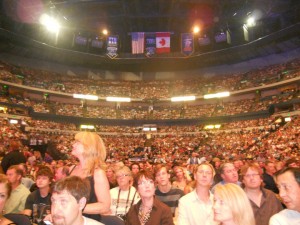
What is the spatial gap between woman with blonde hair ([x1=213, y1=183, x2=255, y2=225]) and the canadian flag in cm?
2830

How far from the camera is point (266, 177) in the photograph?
24.3 ft

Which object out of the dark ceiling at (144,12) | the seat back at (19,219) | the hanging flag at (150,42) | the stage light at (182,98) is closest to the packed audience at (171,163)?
the seat back at (19,219)

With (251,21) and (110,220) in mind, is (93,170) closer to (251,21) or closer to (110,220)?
(110,220)

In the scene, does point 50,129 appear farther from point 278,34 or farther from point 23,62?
point 278,34

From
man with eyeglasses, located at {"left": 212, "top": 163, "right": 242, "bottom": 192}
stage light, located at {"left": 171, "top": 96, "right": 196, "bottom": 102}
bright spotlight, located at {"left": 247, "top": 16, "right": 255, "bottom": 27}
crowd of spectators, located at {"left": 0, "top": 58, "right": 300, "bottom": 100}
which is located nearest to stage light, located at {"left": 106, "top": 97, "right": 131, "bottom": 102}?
crowd of spectators, located at {"left": 0, "top": 58, "right": 300, "bottom": 100}

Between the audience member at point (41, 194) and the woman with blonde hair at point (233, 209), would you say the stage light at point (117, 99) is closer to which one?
the audience member at point (41, 194)

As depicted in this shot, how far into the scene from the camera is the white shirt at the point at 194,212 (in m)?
4.03

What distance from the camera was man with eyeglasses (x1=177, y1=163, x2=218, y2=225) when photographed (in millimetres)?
4043

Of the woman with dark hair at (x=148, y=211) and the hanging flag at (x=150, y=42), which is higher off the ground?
the hanging flag at (x=150, y=42)

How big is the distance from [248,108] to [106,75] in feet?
76.6

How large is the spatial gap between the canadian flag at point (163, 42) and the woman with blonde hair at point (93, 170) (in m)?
27.5

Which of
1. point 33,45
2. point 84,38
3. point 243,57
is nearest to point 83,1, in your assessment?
point 84,38

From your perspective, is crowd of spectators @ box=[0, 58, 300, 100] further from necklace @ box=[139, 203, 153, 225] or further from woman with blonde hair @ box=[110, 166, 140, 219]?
necklace @ box=[139, 203, 153, 225]

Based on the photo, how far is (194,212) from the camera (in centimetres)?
407
